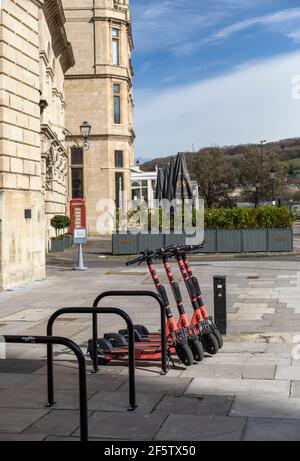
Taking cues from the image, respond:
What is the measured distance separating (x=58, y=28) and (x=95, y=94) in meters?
16.9

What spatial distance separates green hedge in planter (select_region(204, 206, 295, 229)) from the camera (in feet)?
101

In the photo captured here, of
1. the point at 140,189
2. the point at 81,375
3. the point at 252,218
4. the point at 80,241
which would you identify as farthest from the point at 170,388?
the point at 140,189

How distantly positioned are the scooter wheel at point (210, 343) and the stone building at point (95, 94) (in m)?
43.0

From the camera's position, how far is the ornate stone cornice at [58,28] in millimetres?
31577

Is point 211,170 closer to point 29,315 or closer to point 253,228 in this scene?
point 253,228

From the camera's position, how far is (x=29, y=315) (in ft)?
43.2

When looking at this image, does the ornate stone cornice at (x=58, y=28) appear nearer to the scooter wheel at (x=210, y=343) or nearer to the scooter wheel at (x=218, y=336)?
the scooter wheel at (x=218, y=336)

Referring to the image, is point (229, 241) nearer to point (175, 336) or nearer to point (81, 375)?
point (175, 336)

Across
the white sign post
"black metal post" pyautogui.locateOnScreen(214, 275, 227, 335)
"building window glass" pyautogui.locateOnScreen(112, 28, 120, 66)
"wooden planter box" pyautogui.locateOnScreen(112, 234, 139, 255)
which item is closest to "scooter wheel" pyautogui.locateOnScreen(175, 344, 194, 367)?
"black metal post" pyautogui.locateOnScreen(214, 275, 227, 335)

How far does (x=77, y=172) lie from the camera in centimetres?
5212

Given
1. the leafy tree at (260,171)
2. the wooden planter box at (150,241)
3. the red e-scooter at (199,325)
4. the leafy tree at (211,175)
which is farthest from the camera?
the leafy tree at (211,175)

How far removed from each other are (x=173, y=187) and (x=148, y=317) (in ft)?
69.2

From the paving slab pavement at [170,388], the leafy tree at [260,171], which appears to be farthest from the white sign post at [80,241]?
the leafy tree at [260,171]

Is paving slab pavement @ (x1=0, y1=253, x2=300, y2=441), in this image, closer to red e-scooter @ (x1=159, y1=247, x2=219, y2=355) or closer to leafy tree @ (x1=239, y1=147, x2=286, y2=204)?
red e-scooter @ (x1=159, y1=247, x2=219, y2=355)
